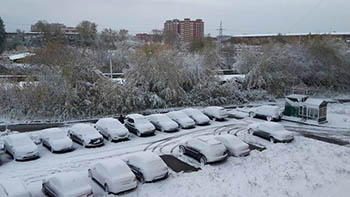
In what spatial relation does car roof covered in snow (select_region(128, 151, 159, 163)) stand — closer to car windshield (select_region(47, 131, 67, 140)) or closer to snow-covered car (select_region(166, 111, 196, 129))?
car windshield (select_region(47, 131, 67, 140))

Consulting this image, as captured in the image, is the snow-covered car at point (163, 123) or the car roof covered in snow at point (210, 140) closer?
the car roof covered in snow at point (210, 140)

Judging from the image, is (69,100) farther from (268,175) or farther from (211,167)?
(268,175)

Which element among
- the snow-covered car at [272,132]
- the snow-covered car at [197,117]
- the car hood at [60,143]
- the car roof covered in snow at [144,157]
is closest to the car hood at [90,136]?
the car hood at [60,143]

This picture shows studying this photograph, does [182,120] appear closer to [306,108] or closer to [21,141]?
[21,141]

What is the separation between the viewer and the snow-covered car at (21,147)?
1430cm

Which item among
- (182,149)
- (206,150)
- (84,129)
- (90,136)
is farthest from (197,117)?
(84,129)

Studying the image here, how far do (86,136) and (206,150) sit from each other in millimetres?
7530

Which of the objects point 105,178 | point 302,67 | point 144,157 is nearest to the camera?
point 105,178

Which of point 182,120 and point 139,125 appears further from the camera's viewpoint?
point 182,120

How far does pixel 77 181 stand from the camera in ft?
34.5

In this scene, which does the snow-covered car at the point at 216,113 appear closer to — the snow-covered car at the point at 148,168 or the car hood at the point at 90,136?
the car hood at the point at 90,136

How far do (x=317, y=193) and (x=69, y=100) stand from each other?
2011 centimetres

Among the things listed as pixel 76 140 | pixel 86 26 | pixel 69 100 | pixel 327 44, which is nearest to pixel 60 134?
pixel 76 140

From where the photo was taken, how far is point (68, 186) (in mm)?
10227
